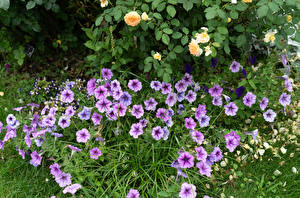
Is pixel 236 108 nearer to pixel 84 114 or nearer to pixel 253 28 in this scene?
pixel 253 28

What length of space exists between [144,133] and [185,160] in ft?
1.49

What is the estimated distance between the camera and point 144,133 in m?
2.26

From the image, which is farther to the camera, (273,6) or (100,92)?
(100,92)

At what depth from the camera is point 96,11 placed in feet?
10.1

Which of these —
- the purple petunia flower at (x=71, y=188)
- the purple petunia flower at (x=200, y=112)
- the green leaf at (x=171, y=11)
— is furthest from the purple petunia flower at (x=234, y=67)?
the purple petunia flower at (x=71, y=188)

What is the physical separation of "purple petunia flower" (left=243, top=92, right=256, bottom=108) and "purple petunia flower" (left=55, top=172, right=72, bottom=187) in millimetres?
1411

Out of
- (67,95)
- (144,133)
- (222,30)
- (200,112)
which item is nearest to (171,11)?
(222,30)

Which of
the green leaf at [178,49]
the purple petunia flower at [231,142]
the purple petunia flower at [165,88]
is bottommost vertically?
the purple petunia flower at [231,142]

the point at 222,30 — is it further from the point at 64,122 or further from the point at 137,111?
the point at 64,122

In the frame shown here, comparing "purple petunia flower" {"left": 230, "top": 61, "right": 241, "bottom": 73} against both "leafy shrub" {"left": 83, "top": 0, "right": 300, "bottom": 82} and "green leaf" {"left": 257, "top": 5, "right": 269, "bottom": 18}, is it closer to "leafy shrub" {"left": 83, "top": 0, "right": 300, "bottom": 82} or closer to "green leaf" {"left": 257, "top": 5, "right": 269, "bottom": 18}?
"leafy shrub" {"left": 83, "top": 0, "right": 300, "bottom": 82}

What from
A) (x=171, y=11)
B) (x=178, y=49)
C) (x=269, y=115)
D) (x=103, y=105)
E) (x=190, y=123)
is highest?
(x=171, y=11)

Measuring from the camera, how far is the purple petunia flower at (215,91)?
243 cm

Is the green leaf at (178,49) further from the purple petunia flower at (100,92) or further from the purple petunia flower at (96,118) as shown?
the purple petunia flower at (96,118)

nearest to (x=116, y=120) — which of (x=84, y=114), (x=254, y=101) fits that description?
(x=84, y=114)
